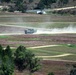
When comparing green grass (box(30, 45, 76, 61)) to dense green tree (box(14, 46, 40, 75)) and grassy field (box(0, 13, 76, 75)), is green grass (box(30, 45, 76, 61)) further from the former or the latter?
dense green tree (box(14, 46, 40, 75))

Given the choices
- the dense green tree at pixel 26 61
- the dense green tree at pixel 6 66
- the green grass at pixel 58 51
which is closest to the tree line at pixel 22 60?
the dense green tree at pixel 26 61

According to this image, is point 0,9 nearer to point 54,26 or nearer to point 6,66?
point 54,26

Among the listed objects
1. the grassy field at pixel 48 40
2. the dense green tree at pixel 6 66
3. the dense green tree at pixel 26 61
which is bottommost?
the grassy field at pixel 48 40

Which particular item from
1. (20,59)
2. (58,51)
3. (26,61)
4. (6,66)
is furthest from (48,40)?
(6,66)

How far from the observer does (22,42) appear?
74.2 m

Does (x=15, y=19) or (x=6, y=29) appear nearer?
(x=6, y=29)

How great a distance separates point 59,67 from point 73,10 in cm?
8639

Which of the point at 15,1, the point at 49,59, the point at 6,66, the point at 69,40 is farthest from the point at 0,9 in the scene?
the point at 6,66

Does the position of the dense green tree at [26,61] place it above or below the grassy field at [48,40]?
above

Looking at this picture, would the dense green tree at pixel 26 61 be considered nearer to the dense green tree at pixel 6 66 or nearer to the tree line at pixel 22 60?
the tree line at pixel 22 60

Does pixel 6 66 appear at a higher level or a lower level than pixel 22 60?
higher

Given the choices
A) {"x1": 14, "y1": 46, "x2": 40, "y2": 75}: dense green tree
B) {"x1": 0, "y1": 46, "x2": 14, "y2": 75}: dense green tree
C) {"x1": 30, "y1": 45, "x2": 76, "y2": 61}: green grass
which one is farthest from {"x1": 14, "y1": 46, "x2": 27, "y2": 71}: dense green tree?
{"x1": 30, "y1": 45, "x2": 76, "y2": 61}: green grass

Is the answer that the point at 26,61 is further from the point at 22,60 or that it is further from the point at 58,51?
the point at 58,51

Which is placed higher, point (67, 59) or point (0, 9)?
point (67, 59)
